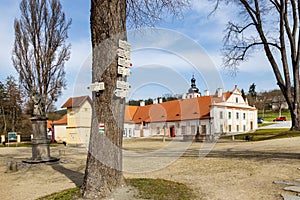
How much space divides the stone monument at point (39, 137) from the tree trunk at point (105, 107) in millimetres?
8143

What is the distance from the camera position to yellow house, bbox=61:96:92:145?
30334mm

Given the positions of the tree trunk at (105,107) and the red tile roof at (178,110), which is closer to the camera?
the tree trunk at (105,107)

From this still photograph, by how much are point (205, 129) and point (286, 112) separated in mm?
42944

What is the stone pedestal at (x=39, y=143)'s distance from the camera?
39.1ft

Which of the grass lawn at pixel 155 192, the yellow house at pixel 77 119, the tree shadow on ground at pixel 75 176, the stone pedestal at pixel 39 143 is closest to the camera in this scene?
the grass lawn at pixel 155 192

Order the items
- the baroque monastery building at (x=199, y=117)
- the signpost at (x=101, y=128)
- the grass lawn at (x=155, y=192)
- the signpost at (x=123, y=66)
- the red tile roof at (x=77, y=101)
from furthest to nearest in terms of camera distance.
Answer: the baroque monastery building at (x=199, y=117) < the red tile roof at (x=77, y=101) < the signpost at (x=123, y=66) < the signpost at (x=101, y=128) < the grass lawn at (x=155, y=192)

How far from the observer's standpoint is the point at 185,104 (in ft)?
125

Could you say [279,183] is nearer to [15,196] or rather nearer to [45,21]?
[15,196]

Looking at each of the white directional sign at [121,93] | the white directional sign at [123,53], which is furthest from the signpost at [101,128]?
the white directional sign at [123,53]

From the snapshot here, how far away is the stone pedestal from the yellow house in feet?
55.2

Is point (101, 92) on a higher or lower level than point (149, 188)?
higher

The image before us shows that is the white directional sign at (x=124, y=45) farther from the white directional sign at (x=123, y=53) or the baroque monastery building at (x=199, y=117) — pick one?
the baroque monastery building at (x=199, y=117)

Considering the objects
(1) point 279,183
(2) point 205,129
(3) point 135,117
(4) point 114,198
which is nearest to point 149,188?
(4) point 114,198

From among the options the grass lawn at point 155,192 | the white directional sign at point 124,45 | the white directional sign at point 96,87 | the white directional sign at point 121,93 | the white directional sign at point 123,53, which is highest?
the white directional sign at point 124,45
